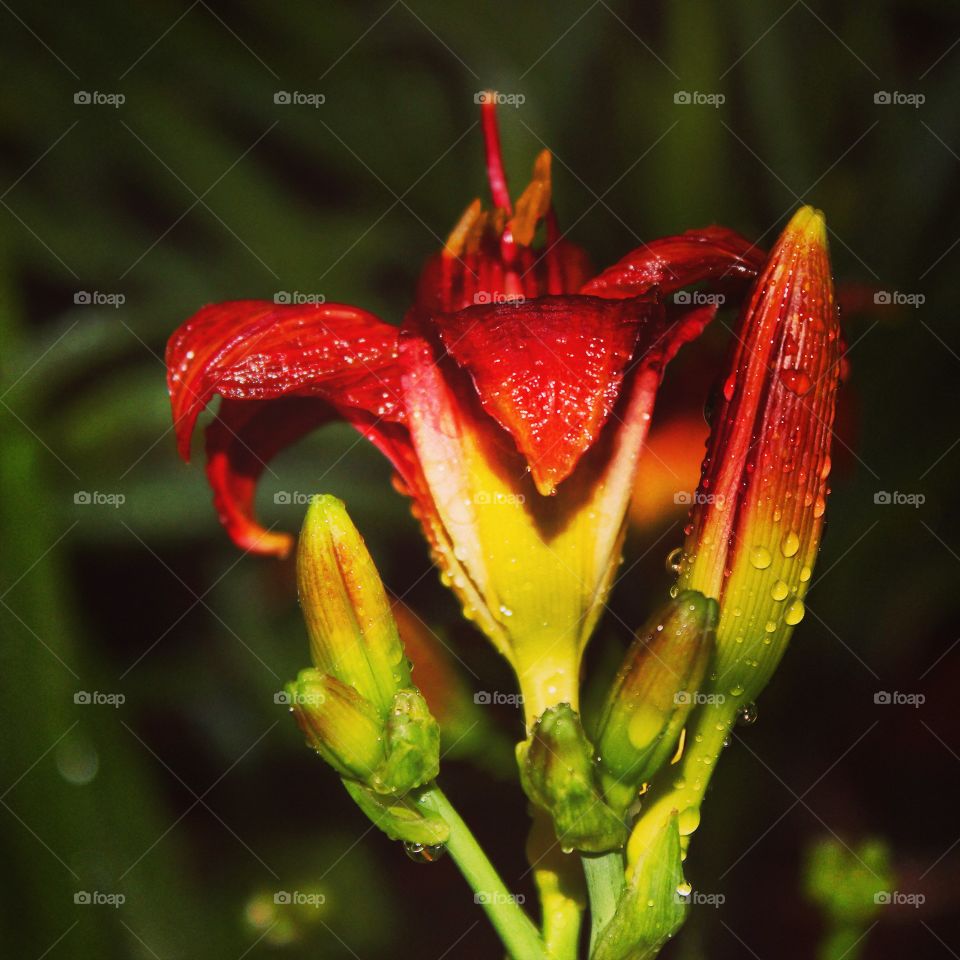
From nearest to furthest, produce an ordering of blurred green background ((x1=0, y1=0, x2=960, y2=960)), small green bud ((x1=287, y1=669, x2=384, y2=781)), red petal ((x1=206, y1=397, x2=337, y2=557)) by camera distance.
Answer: small green bud ((x1=287, y1=669, x2=384, y2=781)), red petal ((x1=206, y1=397, x2=337, y2=557)), blurred green background ((x1=0, y1=0, x2=960, y2=960))

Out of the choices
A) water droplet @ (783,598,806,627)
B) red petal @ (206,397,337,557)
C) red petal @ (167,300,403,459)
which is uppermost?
red petal @ (167,300,403,459)

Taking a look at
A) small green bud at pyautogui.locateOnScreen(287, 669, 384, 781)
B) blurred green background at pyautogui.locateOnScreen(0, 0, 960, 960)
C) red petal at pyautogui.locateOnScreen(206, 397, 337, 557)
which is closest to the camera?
small green bud at pyautogui.locateOnScreen(287, 669, 384, 781)

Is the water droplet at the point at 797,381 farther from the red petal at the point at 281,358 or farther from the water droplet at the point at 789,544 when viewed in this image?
the red petal at the point at 281,358

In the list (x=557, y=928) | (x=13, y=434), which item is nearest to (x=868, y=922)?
(x=557, y=928)

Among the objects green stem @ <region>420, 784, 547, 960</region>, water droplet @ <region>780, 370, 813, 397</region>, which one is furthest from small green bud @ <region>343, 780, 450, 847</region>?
water droplet @ <region>780, 370, 813, 397</region>

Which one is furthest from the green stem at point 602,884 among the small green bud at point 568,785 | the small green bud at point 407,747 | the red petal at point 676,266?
the red petal at point 676,266

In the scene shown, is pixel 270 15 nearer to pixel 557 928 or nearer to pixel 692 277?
pixel 692 277

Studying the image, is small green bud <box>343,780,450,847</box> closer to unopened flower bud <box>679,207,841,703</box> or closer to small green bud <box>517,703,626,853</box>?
small green bud <box>517,703,626,853</box>
